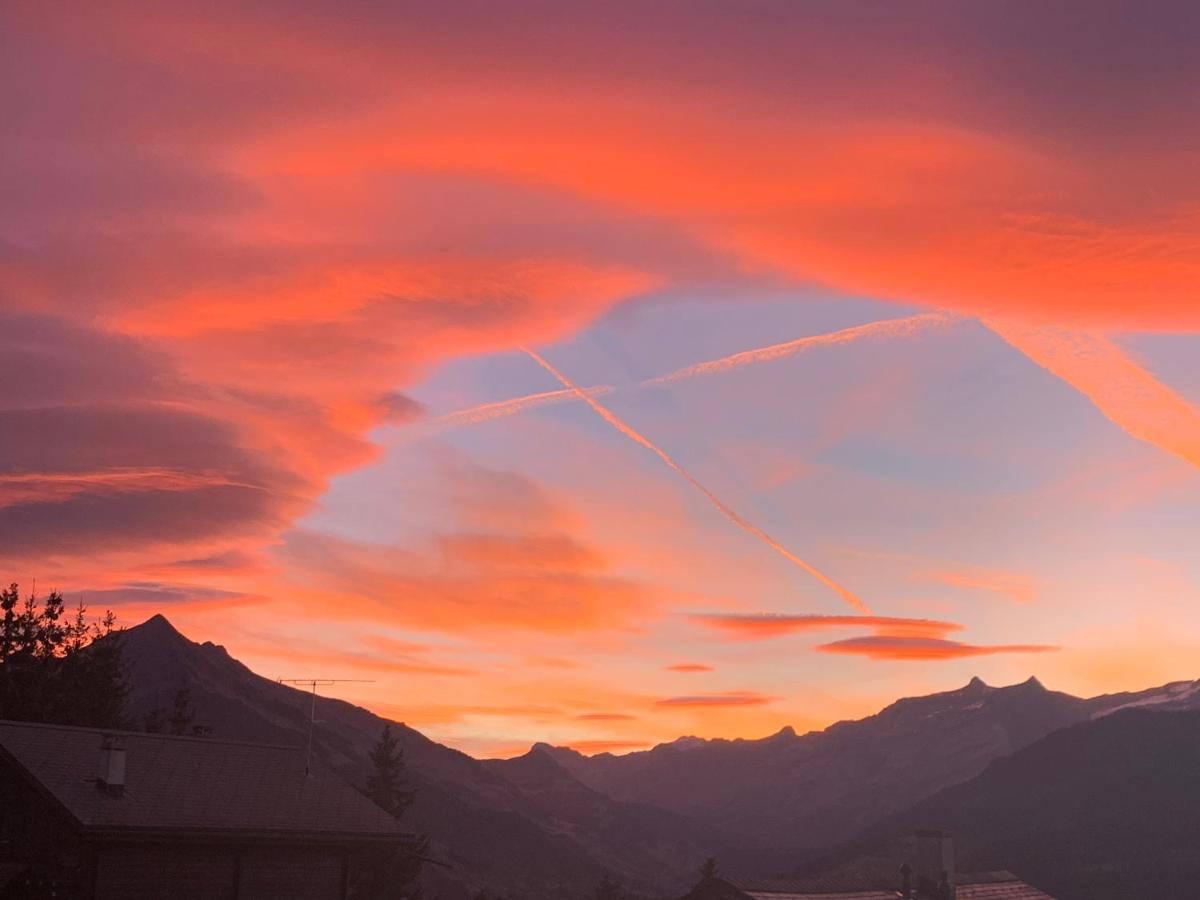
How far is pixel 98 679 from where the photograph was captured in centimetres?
8212

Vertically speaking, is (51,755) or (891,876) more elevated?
(51,755)

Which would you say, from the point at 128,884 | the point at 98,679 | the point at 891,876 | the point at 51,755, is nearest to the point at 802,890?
the point at 891,876

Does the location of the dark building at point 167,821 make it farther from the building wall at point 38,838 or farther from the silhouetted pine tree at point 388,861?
the silhouetted pine tree at point 388,861

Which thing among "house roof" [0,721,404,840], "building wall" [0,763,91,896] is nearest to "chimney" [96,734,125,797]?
"house roof" [0,721,404,840]

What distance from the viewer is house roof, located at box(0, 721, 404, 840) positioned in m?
38.0

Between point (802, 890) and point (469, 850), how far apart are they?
153984 mm

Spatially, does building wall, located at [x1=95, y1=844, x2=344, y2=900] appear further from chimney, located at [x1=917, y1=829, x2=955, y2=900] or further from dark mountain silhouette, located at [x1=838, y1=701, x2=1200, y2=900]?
dark mountain silhouette, located at [x1=838, y1=701, x2=1200, y2=900]

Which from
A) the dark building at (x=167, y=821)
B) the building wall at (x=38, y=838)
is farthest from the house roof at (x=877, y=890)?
the building wall at (x=38, y=838)

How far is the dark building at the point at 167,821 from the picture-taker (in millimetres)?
37344

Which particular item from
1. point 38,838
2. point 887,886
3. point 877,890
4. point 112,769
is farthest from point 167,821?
point 887,886

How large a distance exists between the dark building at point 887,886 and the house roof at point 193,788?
40.6 feet

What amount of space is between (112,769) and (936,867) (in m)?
30.9

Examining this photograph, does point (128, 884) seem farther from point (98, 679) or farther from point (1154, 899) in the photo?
point (1154, 899)

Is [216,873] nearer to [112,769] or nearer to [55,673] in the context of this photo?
[112,769]
